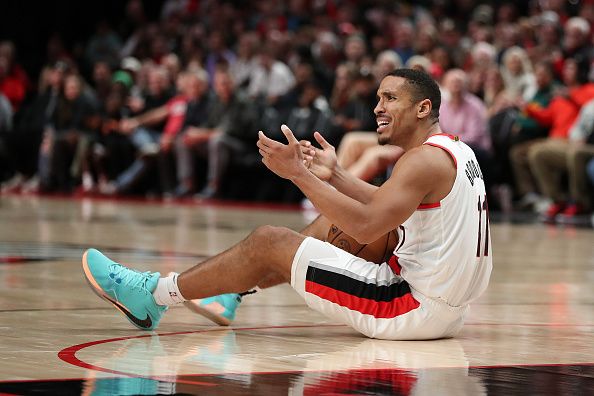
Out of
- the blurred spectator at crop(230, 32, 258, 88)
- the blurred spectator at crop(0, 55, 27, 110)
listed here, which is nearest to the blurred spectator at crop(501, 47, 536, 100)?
the blurred spectator at crop(230, 32, 258, 88)

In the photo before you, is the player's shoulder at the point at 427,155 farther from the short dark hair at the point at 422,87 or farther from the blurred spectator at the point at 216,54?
the blurred spectator at the point at 216,54

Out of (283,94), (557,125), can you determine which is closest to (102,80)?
(283,94)

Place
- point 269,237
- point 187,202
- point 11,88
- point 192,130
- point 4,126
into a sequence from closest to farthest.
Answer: point 269,237, point 187,202, point 192,130, point 4,126, point 11,88

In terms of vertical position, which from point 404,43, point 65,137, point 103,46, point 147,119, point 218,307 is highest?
point 103,46

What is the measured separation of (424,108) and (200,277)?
3.52 ft

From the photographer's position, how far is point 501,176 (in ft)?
46.2

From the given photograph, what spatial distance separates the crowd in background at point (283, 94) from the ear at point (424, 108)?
6.24 metres

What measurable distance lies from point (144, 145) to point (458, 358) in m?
13.1

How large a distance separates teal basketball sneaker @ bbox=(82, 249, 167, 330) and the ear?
1.20 metres

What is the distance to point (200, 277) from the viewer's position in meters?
4.67

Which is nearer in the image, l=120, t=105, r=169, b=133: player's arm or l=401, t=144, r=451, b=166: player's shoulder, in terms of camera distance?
l=401, t=144, r=451, b=166: player's shoulder

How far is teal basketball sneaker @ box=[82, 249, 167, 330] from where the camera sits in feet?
15.5

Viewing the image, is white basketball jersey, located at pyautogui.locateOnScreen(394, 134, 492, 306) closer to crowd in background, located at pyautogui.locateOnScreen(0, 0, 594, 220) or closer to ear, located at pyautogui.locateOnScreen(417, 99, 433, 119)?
ear, located at pyautogui.locateOnScreen(417, 99, 433, 119)

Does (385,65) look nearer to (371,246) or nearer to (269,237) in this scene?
(371,246)
